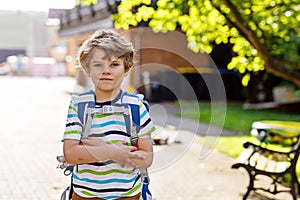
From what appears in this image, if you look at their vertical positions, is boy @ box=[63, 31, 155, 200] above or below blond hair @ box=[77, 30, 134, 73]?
below

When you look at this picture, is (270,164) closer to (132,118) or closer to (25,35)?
(132,118)

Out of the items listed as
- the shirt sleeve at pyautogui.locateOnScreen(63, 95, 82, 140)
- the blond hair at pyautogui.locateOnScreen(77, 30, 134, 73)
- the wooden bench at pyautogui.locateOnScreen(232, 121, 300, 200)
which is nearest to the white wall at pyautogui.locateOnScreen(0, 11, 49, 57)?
the wooden bench at pyautogui.locateOnScreen(232, 121, 300, 200)

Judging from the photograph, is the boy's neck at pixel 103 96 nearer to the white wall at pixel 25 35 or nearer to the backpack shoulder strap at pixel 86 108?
the backpack shoulder strap at pixel 86 108

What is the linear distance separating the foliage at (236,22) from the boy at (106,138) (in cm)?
481

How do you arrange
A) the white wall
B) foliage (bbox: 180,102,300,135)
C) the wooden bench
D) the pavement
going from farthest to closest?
the white wall
foliage (bbox: 180,102,300,135)
the wooden bench
the pavement

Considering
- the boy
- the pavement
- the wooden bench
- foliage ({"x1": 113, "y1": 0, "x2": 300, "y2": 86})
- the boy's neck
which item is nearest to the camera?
the boy

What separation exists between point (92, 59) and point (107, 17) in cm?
1892

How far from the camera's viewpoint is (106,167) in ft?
8.13

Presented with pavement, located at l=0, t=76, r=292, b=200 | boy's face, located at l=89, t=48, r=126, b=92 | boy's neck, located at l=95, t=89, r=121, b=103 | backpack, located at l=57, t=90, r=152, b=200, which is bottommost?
pavement, located at l=0, t=76, r=292, b=200

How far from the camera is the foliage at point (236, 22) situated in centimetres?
722

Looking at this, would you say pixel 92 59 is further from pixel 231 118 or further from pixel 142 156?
pixel 231 118

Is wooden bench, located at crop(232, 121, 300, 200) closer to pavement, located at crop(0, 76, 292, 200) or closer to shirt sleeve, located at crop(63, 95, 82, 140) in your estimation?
pavement, located at crop(0, 76, 292, 200)

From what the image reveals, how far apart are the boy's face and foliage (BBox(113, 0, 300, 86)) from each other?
4.82 metres

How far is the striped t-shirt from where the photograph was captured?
244 centimetres
